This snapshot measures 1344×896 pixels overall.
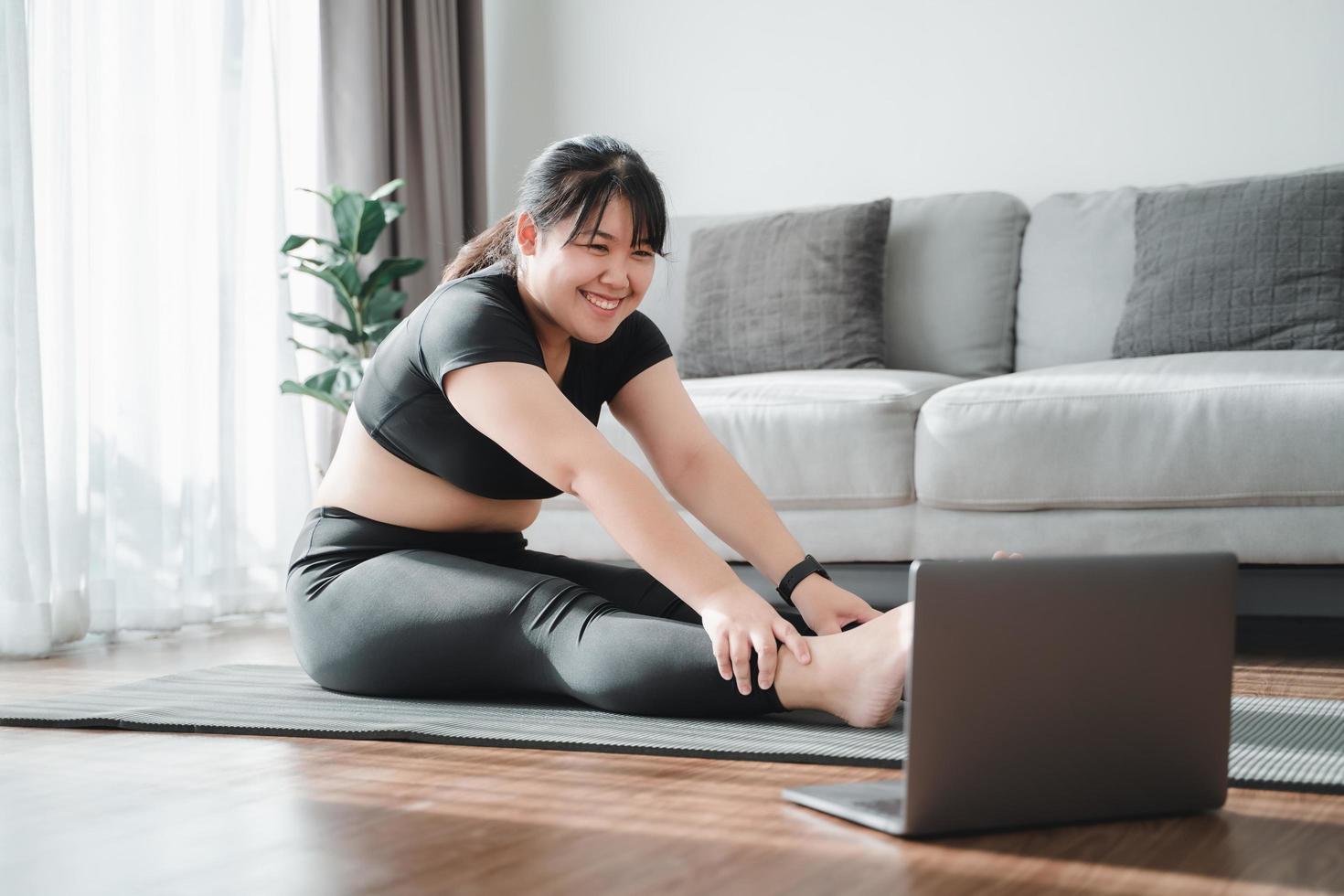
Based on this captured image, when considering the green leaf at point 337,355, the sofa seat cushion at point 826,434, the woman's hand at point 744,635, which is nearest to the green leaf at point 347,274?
the green leaf at point 337,355

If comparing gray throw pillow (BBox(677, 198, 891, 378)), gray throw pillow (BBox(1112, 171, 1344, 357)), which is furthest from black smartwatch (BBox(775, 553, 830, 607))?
gray throw pillow (BBox(677, 198, 891, 378))

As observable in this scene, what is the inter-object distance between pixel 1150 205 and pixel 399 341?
173 cm

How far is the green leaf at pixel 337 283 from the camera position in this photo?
3.20m

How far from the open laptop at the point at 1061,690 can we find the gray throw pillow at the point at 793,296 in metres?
1.98

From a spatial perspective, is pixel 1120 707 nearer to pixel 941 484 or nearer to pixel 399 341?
pixel 399 341

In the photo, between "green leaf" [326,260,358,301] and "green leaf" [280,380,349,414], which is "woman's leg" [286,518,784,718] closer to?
"green leaf" [280,380,349,414]

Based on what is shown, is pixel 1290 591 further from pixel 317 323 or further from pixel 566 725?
pixel 317 323

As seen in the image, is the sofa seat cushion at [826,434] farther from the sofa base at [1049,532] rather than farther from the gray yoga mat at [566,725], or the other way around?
the gray yoga mat at [566,725]

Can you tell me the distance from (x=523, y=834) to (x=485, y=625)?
558 mm

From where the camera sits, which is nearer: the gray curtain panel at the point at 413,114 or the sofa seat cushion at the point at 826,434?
the sofa seat cushion at the point at 826,434

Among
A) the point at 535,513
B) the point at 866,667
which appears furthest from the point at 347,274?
the point at 866,667

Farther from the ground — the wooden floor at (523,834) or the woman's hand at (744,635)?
the woman's hand at (744,635)

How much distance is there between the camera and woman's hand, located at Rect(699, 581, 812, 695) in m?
1.37

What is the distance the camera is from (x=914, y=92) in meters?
3.47
